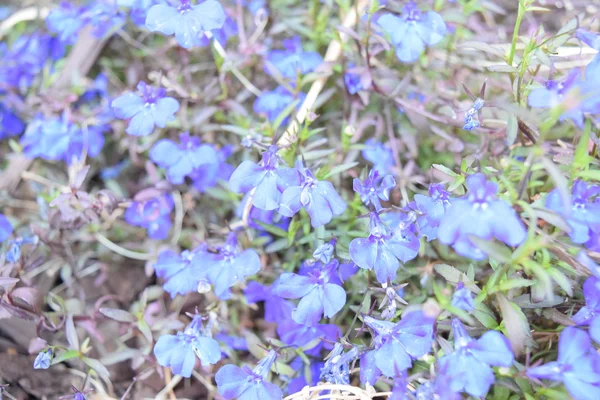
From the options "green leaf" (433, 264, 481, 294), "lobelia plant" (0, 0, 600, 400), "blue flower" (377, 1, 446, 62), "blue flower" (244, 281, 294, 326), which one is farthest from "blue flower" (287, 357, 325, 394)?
"blue flower" (377, 1, 446, 62)

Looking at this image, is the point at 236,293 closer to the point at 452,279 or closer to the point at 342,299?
the point at 342,299

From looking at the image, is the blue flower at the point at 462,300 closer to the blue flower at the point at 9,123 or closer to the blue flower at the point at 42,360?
the blue flower at the point at 42,360

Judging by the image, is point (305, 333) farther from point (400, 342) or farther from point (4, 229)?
point (4, 229)

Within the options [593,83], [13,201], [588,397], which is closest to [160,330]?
[13,201]

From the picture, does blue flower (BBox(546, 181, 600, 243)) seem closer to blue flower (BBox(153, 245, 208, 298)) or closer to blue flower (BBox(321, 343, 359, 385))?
blue flower (BBox(321, 343, 359, 385))

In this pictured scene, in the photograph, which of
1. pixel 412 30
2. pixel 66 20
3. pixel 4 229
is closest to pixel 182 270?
pixel 4 229
